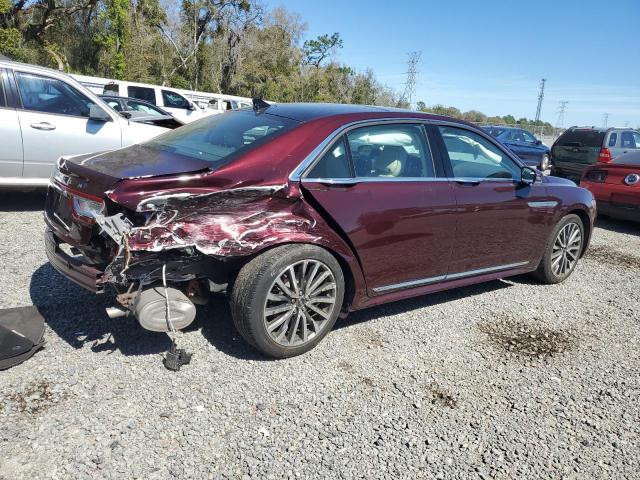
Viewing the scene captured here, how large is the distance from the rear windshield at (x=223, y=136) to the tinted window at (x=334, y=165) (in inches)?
13.1

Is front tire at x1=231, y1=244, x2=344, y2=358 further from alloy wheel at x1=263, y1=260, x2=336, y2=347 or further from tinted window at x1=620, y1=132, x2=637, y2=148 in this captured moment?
tinted window at x1=620, y1=132, x2=637, y2=148

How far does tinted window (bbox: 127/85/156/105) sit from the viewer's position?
666 inches

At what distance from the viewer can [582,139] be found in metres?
13.4

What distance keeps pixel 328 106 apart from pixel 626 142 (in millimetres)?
12556

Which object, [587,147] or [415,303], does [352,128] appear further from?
[587,147]

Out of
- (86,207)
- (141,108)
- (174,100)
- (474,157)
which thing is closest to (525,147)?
(174,100)

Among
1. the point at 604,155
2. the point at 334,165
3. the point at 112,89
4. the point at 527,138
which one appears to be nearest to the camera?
the point at 334,165

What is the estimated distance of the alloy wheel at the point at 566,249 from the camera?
5199 millimetres

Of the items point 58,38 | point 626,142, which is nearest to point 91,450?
point 626,142

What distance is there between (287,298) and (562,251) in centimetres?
339

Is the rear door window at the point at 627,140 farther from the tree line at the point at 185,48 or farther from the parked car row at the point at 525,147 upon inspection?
Answer: the tree line at the point at 185,48

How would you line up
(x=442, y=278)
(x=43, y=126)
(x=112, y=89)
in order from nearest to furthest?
1. (x=442, y=278)
2. (x=43, y=126)
3. (x=112, y=89)

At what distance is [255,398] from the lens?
2949mm

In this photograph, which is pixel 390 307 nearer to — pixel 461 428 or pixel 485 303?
pixel 485 303
